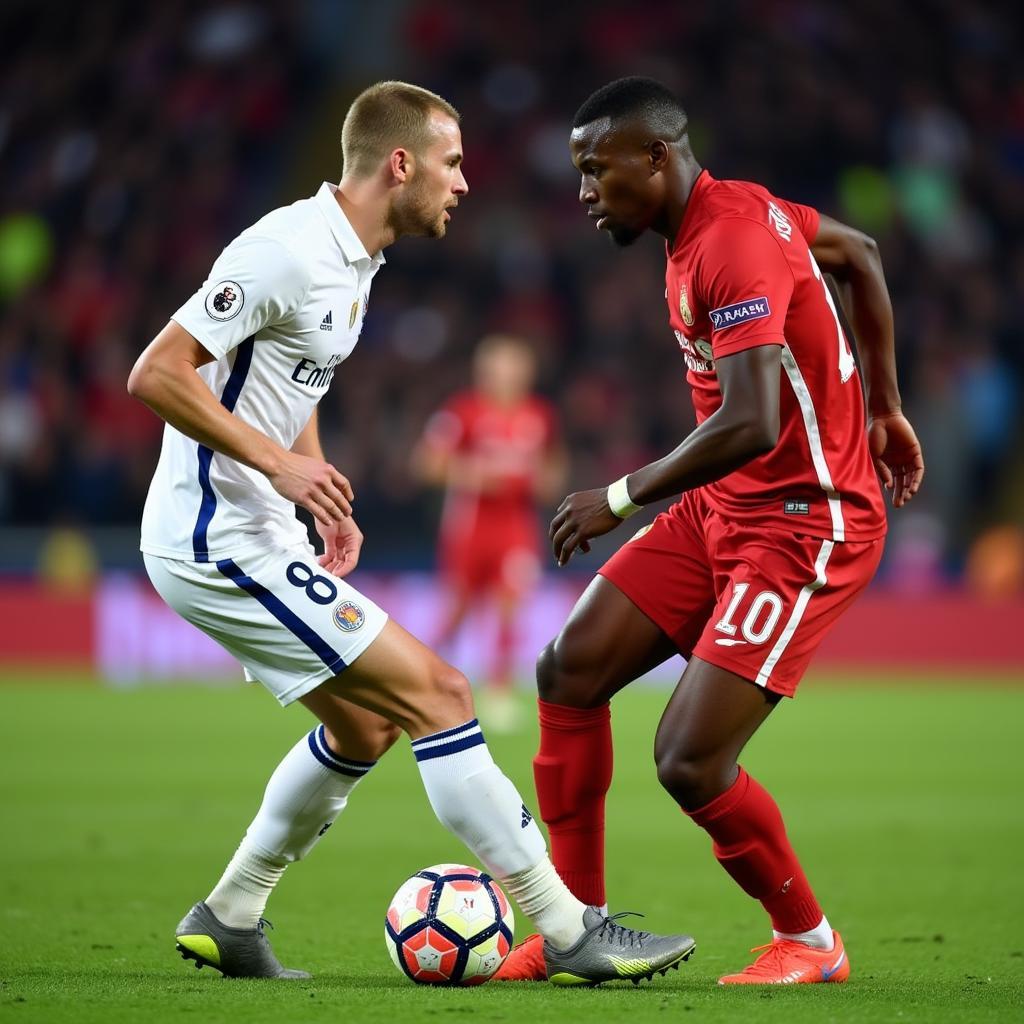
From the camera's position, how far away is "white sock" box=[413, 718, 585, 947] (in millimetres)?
4105

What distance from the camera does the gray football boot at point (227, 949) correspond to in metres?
4.43

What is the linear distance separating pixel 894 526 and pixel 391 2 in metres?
10.5

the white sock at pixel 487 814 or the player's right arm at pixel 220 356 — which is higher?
the player's right arm at pixel 220 356

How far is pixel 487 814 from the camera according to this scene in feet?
13.5

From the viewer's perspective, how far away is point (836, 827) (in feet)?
24.9

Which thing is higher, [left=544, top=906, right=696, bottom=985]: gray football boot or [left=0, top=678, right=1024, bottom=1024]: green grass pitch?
[left=544, top=906, right=696, bottom=985]: gray football boot

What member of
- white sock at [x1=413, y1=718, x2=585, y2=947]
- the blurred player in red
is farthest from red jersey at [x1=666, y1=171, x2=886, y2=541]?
the blurred player in red

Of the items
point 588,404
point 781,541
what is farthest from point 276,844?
point 588,404

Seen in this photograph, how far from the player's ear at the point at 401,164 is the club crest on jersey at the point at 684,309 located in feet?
2.53

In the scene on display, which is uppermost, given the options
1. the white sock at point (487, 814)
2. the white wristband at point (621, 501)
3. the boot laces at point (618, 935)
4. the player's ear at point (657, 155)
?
the player's ear at point (657, 155)

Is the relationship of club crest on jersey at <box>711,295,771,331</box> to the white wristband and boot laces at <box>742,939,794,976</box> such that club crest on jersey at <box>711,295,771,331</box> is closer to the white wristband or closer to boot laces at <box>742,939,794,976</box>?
the white wristband

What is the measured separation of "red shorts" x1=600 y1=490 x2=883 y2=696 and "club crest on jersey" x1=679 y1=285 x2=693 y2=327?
55 cm

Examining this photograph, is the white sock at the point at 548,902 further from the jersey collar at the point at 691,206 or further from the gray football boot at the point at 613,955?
the jersey collar at the point at 691,206

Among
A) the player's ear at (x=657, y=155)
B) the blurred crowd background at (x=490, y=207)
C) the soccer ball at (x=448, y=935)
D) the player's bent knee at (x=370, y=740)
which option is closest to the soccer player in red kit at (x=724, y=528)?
the player's ear at (x=657, y=155)
